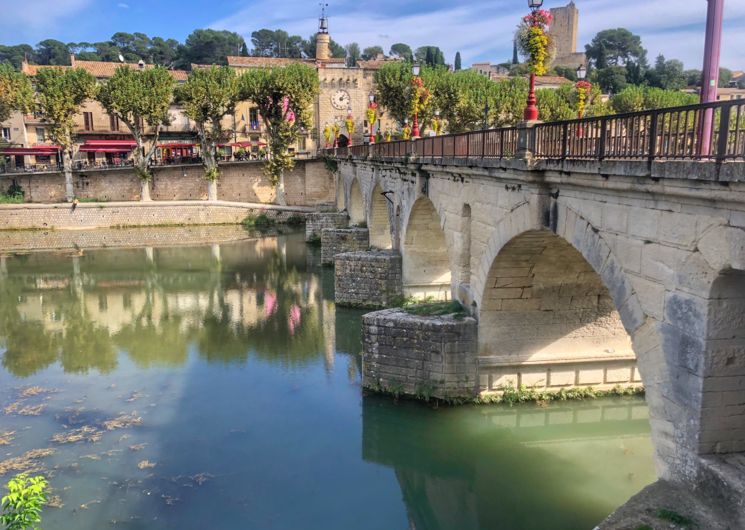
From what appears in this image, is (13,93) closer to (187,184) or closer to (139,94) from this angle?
(139,94)

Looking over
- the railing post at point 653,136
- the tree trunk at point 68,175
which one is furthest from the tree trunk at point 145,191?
the railing post at point 653,136

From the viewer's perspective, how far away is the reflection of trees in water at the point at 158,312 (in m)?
19.2

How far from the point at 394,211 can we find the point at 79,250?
24.1m

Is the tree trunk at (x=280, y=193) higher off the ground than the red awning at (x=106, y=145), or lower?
lower

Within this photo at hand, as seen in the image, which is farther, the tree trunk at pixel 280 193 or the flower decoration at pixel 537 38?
the tree trunk at pixel 280 193

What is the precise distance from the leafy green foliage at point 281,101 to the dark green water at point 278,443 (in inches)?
1114

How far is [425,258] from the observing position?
21.4 m

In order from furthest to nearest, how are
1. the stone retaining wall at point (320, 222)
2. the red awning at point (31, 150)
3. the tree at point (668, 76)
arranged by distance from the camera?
the tree at point (668, 76) → the red awning at point (31, 150) → the stone retaining wall at point (320, 222)

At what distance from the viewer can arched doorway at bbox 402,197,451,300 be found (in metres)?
20.7

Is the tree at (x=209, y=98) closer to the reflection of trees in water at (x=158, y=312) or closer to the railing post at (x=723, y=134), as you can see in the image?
the reflection of trees in water at (x=158, y=312)

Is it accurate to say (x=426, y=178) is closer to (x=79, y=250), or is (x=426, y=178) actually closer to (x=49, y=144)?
(x=79, y=250)

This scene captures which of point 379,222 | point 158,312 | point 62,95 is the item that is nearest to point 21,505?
point 158,312

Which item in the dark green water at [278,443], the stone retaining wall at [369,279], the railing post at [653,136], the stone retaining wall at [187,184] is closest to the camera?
the railing post at [653,136]

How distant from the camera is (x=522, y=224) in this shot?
11.0 meters
